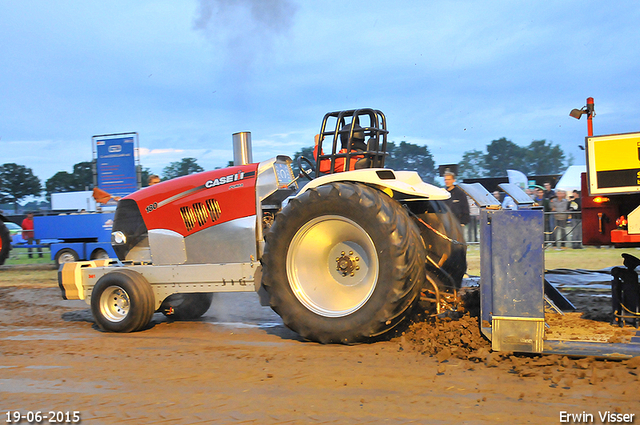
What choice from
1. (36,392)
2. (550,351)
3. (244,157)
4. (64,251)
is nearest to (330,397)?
(550,351)

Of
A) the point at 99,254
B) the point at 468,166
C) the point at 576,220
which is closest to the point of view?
the point at 576,220

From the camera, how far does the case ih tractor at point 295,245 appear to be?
423 cm

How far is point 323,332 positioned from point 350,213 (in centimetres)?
103

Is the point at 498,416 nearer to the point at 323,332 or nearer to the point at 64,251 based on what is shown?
the point at 323,332

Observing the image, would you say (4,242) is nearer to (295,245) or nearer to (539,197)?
(295,245)

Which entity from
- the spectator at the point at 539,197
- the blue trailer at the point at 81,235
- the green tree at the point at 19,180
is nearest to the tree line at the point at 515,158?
the spectator at the point at 539,197

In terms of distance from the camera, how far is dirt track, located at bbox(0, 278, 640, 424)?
114 inches

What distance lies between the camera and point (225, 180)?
5438mm

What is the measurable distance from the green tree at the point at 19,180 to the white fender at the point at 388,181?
33.5 meters

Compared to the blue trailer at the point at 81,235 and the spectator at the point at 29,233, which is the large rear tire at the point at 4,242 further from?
the spectator at the point at 29,233

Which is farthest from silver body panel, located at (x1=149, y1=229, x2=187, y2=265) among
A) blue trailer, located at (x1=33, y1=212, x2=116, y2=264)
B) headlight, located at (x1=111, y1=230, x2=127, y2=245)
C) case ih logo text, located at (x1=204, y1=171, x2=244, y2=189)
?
blue trailer, located at (x1=33, y1=212, x2=116, y2=264)

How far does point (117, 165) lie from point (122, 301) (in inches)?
437

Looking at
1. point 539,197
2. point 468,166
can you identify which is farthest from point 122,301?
point 468,166

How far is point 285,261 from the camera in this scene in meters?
4.58
